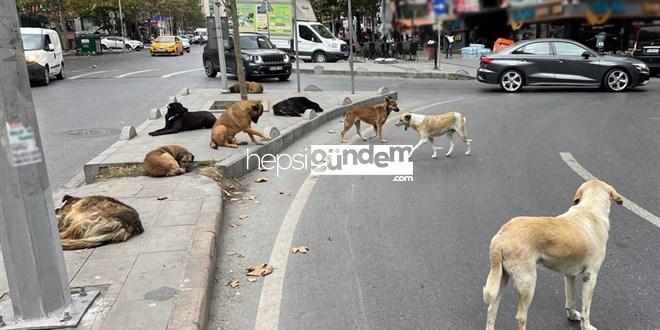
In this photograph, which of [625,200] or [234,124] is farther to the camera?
[234,124]

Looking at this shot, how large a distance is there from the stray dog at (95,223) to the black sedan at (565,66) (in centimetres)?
1272

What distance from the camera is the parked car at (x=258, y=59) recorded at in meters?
19.5

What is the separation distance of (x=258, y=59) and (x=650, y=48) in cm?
1381

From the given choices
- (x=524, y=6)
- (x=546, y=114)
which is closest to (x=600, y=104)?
(x=546, y=114)

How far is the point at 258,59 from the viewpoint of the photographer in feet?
63.8

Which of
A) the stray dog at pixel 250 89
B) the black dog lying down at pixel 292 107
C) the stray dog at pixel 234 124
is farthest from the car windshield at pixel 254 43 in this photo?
the stray dog at pixel 234 124

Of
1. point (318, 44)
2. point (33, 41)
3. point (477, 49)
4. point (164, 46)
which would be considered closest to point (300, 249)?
point (477, 49)

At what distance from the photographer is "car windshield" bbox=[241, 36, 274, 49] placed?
20.7 metres

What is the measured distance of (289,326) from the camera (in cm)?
359

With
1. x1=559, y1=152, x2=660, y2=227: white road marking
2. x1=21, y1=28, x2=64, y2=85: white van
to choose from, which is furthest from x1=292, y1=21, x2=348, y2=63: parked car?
x1=559, y1=152, x2=660, y2=227: white road marking

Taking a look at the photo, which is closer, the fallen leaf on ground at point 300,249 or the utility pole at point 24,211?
the utility pole at point 24,211

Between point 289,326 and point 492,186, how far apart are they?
12.4ft

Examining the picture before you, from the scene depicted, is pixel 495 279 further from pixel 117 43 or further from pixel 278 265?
pixel 117 43

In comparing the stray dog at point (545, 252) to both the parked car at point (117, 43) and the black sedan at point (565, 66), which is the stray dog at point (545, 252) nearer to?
the black sedan at point (565, 66)
